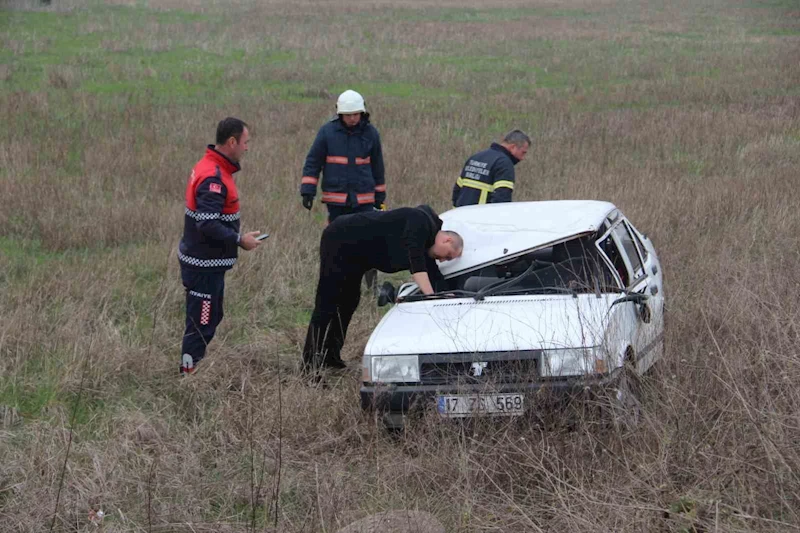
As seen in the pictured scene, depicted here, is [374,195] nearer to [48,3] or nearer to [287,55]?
[287,55]

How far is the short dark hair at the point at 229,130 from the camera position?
643 cm

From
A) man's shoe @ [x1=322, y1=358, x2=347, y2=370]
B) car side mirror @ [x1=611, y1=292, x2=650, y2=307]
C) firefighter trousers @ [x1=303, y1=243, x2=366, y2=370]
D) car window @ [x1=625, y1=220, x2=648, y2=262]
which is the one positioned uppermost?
car side mirror @ [x1=611, y1=292, x2=650, y2=307]

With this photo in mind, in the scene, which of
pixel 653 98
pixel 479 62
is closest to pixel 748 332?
pixel 653 98

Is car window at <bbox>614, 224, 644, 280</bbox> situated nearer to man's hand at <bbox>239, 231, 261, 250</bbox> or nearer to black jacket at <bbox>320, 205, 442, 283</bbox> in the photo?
black jacket at <bbox>320, 205, 442, 283</bbox>

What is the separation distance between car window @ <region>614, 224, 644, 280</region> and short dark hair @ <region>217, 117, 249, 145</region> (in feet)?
8.35

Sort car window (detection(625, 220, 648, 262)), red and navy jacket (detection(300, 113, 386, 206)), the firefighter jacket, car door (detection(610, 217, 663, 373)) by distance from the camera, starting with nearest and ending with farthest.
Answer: car door (detection(610, 217, 663, 373))
car window (detection(625, 220, 648, 262))
the firefighter jacket
red and navy jacket (detection(300, 113, 386, 206))

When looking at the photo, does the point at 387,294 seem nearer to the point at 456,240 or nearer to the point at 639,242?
the point at 456,240

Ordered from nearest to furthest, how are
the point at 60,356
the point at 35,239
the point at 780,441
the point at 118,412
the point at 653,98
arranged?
1. the point at 780,441
2. the point at 118,412
3. the point at 60,356
4. the point at 35,239
5. the point at 653,98

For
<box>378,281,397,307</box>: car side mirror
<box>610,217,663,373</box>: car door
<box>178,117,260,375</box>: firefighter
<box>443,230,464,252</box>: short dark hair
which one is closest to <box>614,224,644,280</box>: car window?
<box>610,217,663,373</box>: car door

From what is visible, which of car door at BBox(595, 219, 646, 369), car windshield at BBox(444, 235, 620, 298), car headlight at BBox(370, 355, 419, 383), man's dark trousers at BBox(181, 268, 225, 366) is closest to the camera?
car door at BBox(595, 219, 646, 369)

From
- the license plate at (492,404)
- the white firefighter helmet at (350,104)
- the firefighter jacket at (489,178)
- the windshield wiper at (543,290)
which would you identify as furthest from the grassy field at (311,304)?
the white firefighter helmet at (350,104)

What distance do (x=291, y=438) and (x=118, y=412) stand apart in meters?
1.21

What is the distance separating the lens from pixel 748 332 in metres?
5.58

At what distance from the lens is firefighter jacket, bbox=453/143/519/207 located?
27.1ft
